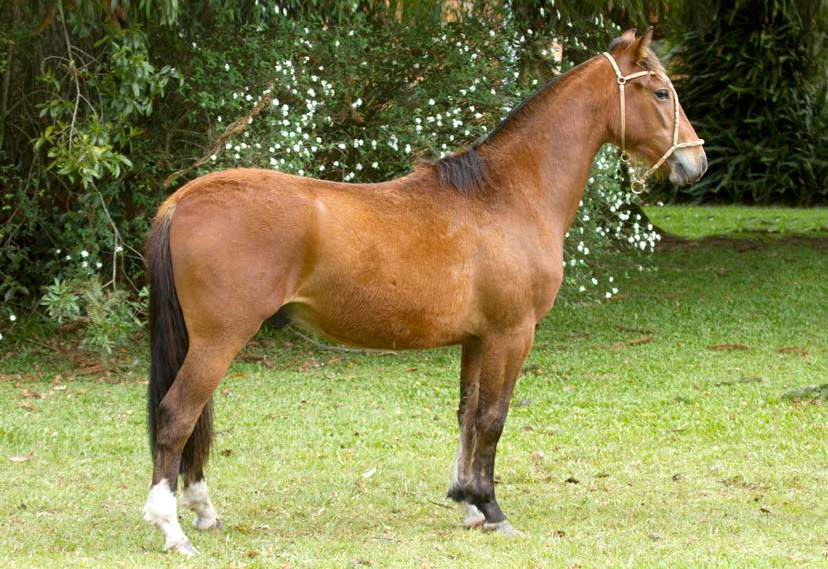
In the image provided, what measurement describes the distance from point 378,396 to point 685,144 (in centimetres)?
397

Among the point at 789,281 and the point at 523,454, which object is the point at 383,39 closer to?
the point at 523,454

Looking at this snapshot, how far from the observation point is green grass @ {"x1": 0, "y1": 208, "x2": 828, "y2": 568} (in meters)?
5.23

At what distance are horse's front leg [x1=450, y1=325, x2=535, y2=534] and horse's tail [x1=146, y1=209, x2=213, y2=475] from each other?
1443 millimetres

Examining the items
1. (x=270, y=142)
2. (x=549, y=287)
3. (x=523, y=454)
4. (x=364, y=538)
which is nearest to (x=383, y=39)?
(x=270, y=142)

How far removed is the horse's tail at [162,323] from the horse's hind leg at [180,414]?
0.43 ft

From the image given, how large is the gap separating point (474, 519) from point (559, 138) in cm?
195

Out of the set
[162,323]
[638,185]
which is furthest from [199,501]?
[638,185]

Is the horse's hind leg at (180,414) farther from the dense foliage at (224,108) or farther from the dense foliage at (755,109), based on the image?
the dense foliage at (755,109)

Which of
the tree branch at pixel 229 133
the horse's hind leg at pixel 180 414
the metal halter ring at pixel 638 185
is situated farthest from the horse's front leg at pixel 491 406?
the tree branch at pixel 229 133

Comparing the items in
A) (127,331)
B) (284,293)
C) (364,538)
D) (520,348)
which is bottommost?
(127,331)

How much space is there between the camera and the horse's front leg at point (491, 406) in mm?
5527

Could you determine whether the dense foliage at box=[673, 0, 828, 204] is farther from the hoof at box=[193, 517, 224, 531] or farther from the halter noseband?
the hoof at box=[193, 517, 224, 531]

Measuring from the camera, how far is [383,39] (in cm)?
1083

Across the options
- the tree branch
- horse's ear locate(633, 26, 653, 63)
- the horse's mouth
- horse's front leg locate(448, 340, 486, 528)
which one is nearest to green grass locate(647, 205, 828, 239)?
the tree branch
